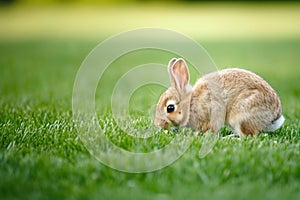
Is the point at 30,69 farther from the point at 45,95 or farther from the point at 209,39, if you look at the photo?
the point at 209,39

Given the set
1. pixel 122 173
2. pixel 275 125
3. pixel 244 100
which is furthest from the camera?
pixel 275 125

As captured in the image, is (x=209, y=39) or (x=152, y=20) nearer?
(x=209, y=39)

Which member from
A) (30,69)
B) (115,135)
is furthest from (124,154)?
(30,69)

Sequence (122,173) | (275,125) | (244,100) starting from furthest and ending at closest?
(275,125) → (244,100) → (122,173)

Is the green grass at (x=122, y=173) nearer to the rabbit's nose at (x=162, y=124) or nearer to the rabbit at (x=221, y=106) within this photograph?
the rabbit at (x=221, y=106)

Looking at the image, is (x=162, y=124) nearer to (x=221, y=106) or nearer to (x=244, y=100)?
(x=221, y=106)

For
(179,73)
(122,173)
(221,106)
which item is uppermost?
(179,73)

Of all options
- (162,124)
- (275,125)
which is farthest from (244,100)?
(162,124)

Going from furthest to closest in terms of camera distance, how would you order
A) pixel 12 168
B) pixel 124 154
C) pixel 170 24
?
pixel 170 24
pixel 124 154
pixel 12 168
